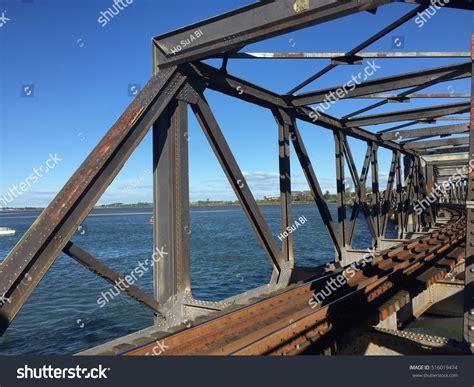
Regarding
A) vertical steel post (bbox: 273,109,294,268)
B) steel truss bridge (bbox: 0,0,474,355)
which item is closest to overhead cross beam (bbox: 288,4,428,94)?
steel truss bridge (bbox: 0,0,474,355)

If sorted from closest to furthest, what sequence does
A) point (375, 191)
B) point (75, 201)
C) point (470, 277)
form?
1. point (470, 277)
2. point (75, 201)
3. point (375, 191)

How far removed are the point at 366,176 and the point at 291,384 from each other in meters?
13.3

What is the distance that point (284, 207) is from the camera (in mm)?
10789

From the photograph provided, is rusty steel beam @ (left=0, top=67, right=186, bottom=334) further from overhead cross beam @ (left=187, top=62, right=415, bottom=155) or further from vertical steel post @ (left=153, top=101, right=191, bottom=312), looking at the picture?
overhead cross beam @ (left=187, top=62, right=415, bottom=155)

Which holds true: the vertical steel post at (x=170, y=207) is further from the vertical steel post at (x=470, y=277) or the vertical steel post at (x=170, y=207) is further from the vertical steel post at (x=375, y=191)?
the vertical steel post at (x=375, y=191)

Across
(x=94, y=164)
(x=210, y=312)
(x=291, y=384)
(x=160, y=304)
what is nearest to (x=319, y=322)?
(x=291, y=384)

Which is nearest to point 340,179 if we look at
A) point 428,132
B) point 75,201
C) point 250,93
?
point 428,132

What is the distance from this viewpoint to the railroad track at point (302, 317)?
486 centimetres

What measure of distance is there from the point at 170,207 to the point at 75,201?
2.08 m

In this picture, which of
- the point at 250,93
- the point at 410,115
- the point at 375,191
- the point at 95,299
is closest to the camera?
the point at 250,93

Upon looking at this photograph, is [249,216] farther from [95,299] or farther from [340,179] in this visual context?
[95,299]

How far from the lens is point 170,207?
7.16 meters

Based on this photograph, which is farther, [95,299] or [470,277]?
[95,299]

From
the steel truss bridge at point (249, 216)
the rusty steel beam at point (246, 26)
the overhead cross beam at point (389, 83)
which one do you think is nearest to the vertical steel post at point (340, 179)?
the steel truss bridge at point (249, 216)
